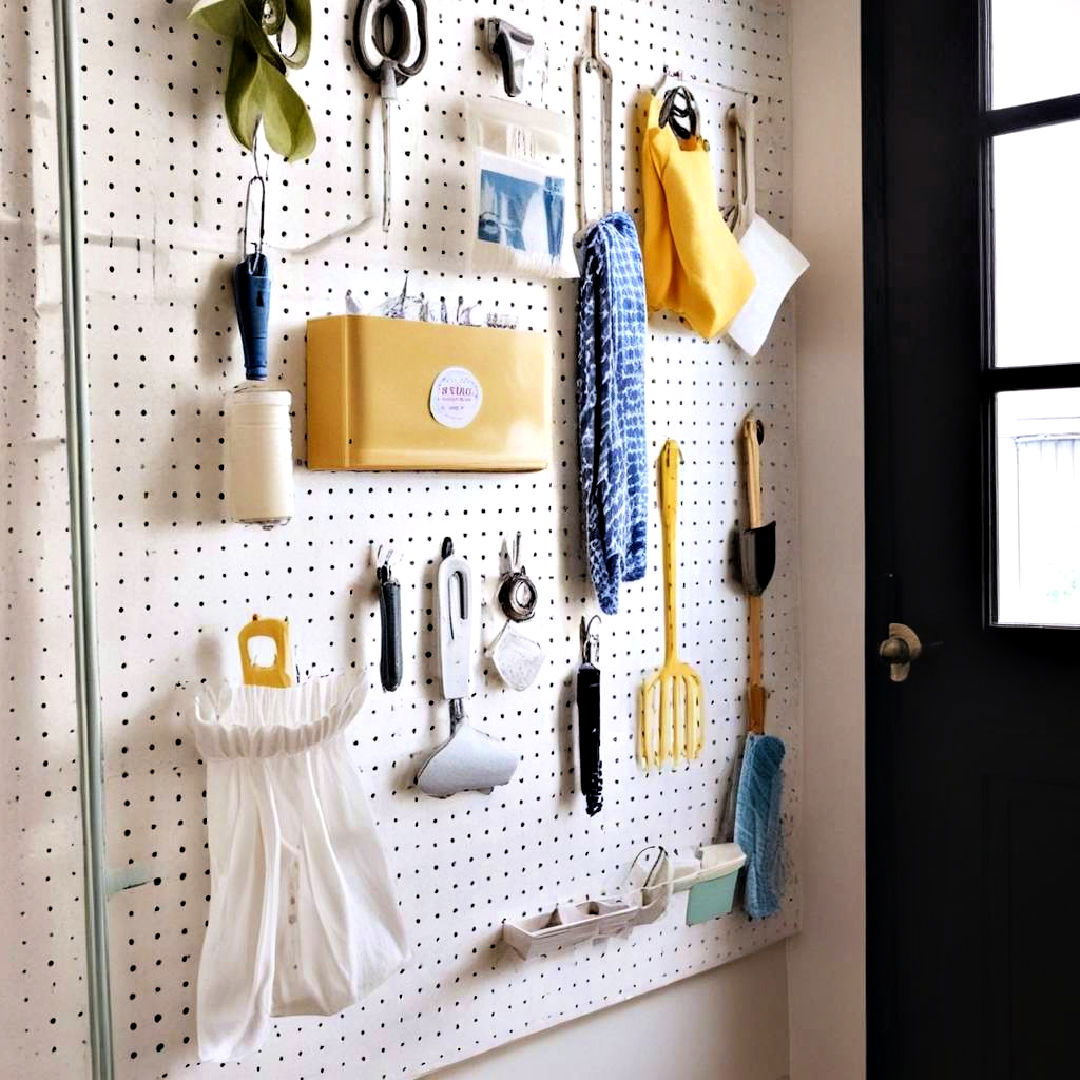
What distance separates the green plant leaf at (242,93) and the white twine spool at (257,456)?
0.27m

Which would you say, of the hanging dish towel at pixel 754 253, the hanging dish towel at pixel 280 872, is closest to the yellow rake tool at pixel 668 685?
the hanging dish towel at pixel 754 253

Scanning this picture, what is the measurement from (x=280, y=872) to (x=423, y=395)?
1.78 feet

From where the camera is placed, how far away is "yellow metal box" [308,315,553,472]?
53.7 inches

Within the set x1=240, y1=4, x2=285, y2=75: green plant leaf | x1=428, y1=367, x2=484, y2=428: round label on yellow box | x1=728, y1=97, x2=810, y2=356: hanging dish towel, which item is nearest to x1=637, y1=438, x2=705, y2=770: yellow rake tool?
x1=728, y1=97, x2=810, y2=356: hanging dish towel

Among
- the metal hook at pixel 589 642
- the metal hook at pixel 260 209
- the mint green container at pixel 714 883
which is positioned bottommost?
the mint green container at pixel 714 883

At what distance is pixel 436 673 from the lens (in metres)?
1.54

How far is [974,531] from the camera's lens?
1818mm

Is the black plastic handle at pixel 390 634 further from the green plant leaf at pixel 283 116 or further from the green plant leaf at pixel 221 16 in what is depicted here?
the green plant leaf at pixel 221 16

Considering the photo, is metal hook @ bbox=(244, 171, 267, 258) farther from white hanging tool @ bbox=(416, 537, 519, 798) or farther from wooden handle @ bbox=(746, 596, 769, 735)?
wooden handle @ bbox=(746, 596, 769, 735)

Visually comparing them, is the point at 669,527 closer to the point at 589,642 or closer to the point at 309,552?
the point at 589,642

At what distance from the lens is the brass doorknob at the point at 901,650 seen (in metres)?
1.87

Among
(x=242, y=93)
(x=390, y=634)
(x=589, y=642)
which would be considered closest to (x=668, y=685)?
(x=589, y=642)

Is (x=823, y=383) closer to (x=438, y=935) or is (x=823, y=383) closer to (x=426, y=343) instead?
(x=426, y=343)

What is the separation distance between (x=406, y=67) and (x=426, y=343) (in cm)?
34
